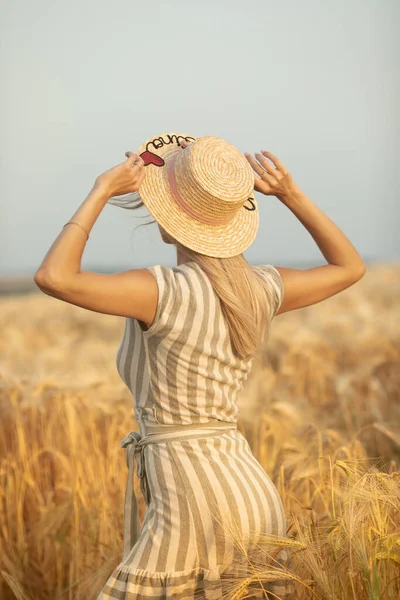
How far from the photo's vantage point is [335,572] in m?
Result: 1.81

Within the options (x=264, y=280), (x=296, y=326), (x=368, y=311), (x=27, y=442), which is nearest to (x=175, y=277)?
(x=264, y=280)

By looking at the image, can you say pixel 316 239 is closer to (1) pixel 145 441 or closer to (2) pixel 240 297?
(2) pixel 240 297

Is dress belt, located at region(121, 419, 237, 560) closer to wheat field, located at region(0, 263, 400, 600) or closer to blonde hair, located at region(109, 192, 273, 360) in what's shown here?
blonde hair, located at region(109, 192, 273, 360)

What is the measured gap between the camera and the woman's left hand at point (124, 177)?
2064 millimetres

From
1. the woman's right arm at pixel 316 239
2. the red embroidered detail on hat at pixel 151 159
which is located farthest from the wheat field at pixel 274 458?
the red embroidered detail on hat at pixel 151 159

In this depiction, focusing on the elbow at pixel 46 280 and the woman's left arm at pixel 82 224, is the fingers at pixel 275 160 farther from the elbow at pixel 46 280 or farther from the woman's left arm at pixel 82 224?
the elbow at pixel 46 280

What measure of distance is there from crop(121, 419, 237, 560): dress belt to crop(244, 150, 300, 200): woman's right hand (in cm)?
68

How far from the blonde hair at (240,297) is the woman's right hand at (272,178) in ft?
0.99

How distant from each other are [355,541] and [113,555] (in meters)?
1.58

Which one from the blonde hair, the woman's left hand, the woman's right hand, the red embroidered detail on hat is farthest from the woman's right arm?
the woman's left hand

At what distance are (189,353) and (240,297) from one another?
20 centimetres

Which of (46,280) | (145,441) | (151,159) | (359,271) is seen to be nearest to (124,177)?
(151,159)

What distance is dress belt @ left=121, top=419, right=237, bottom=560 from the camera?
82.9 inches

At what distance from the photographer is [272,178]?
8.06ft
